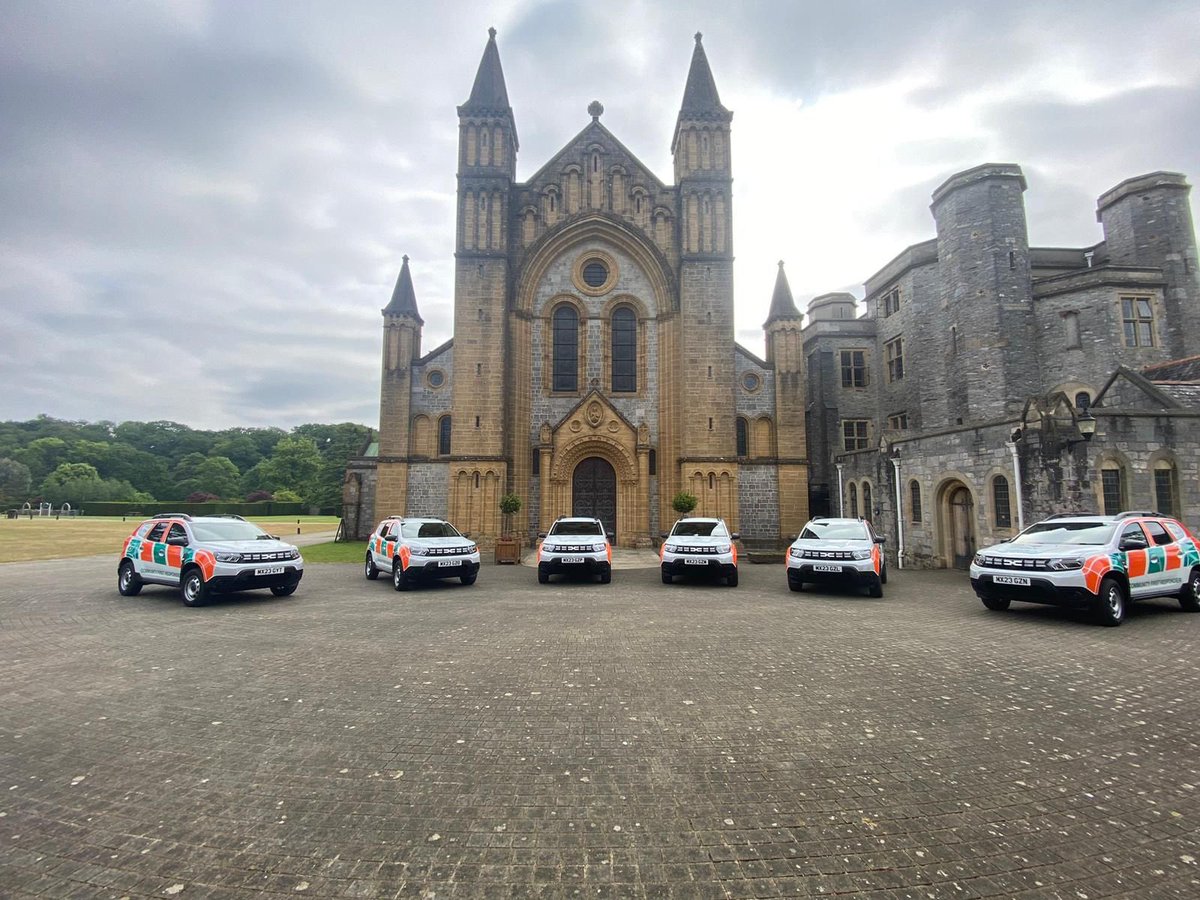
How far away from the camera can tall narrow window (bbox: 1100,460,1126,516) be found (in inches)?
497

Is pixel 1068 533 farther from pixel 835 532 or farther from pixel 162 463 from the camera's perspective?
pixel 162 463

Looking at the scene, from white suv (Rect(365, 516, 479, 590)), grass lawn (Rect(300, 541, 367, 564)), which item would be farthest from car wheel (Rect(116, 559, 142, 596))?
grass lawn (Rect(300, 541, 367, 564))

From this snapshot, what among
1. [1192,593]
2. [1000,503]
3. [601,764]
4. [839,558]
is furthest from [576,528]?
[1192,593]

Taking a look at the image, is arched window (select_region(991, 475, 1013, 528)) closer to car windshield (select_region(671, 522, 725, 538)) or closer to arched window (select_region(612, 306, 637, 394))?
car windshield (select_region(671, 522, 725, 538))

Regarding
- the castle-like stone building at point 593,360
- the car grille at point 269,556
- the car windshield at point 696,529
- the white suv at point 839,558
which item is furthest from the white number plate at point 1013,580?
the castle-like stone building at point 593,360

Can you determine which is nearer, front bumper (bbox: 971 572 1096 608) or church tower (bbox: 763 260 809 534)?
front bumper (bbox: 971 572 1096 608)

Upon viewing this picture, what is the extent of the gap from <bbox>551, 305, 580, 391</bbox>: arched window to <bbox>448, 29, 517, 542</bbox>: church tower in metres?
2.41

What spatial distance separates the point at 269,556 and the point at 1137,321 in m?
30.5

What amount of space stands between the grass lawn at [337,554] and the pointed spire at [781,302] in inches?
776

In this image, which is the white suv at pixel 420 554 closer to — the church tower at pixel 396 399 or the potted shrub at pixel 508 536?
the potted shrub at pixel 508 536

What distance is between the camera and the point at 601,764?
374 centimetres

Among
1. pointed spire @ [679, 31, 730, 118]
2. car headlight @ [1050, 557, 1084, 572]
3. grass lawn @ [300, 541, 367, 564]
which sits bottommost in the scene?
grass lawn @ [300, 541, 367, 564]

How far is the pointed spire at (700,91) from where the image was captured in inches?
956

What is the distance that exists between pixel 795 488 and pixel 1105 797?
2055cm
